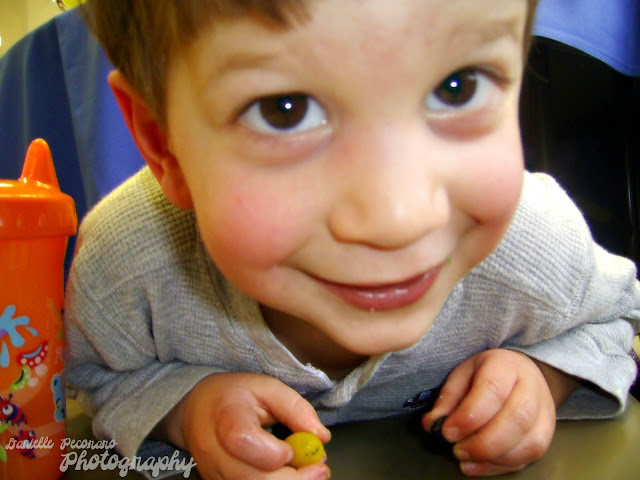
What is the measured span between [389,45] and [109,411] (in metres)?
0.45

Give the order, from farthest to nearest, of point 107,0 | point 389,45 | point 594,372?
point 594,372 < point 107,0 < point 389,45

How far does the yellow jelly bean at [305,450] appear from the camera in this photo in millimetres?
468

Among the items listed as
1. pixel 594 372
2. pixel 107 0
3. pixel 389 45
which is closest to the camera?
pixel 389 45

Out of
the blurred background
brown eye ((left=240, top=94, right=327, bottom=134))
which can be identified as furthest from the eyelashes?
the blurred background

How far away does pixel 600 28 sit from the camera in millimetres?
684

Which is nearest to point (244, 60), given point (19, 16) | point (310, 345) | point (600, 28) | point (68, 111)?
point (310, 345)

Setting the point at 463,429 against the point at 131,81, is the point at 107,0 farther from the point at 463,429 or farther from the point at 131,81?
the point at 463,429

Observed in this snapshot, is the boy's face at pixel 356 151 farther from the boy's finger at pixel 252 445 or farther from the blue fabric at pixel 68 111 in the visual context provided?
the blue fabric at pixel 68 111

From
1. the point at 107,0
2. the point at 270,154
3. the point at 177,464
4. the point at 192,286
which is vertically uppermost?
the point at 107,0

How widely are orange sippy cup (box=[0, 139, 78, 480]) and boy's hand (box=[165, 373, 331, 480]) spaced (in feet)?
0.38

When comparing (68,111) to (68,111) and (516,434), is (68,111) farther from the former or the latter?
(516,434)

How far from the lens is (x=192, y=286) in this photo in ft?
1.89

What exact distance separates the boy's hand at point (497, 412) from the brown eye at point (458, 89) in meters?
0.27

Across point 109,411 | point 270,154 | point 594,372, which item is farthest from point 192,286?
point 594,372
